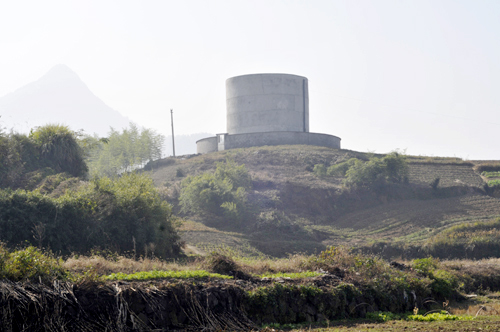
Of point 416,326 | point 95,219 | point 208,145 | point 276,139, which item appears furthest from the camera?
point 208,145

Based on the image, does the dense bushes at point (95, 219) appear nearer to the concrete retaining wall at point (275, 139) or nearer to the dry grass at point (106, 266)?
the dry grass at point (106, 266)

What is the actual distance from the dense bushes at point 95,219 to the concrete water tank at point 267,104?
3639 cm

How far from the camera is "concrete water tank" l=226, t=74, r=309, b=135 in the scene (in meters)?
56.4

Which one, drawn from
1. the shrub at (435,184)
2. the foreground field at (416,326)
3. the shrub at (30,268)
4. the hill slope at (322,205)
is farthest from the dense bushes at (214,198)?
the shrub at (30,268)

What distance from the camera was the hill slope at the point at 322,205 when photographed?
97.7 feet

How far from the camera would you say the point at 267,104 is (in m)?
56.4

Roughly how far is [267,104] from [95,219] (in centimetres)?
4057

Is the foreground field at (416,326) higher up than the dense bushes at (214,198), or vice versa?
the dense bushes at (214,198)

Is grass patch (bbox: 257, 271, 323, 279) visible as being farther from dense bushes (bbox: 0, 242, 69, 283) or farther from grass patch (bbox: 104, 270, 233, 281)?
dense bushes (bbox: 0, 242, 69, 283)

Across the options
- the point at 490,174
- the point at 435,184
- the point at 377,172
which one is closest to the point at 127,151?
the point at 377,172

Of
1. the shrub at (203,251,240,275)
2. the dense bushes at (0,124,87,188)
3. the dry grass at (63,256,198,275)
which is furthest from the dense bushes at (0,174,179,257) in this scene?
the dense bushes at (0,124,87,188)

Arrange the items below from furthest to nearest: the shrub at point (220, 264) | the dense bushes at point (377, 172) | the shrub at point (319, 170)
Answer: the shrub at point (319, 170) → the dense bushes at point (377, 172) → the shrub at point (220, 264)

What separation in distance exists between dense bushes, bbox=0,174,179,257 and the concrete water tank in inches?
1433

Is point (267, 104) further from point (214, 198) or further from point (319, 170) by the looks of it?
point (214, 198)
